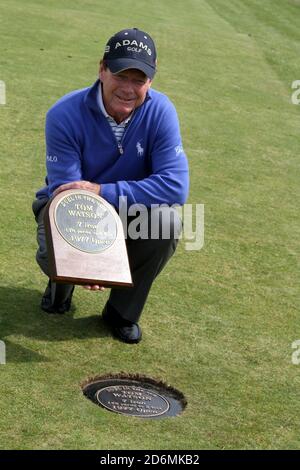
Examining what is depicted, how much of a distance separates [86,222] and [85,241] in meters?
0.15

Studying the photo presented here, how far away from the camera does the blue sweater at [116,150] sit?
5.38m

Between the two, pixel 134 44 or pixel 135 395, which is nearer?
pixel 135 395

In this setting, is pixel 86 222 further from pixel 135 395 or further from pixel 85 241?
pixel 135 395

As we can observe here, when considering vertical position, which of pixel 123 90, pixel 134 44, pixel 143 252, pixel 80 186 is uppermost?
pixel 134 44

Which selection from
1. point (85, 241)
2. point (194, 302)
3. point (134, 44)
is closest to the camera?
point (85, 241)

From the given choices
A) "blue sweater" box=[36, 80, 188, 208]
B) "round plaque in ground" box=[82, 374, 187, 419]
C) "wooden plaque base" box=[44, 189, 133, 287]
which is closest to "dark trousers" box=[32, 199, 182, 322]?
"blue sweater" box=[36, 80, 188, 208]

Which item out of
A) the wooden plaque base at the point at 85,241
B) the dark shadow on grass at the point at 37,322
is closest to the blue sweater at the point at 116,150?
the wooden plaque base at the point at 85,241

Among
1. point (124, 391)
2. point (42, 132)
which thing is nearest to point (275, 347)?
point (124, 391)

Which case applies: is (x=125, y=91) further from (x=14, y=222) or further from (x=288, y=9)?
(x=288, y=9)

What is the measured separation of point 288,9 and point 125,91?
21420 millimetres

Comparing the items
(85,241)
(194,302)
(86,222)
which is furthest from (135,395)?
(194,302)

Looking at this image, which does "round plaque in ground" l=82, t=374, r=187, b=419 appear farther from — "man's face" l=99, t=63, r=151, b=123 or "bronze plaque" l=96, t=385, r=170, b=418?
"man's face" l=99, t=63, r=151, b=123

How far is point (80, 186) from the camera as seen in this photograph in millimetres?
5281
